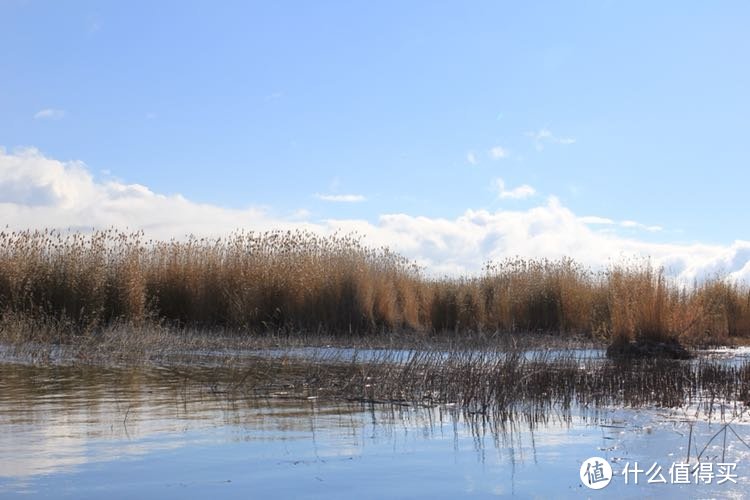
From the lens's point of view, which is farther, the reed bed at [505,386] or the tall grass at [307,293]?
the tall grass at [307,293]

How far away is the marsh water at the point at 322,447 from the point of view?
18.4 ft

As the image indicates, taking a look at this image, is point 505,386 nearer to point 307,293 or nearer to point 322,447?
point 322,447

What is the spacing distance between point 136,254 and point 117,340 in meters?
6.14

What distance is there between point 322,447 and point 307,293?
15325 millimetres

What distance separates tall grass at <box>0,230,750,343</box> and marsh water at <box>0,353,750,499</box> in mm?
10168

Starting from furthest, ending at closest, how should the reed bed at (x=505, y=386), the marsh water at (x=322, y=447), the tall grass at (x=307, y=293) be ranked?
1. the tall grass at (x=307, y=293)
2. the reed bed at (x=505, y=386)
3. the marsh water at (x=322, y=447)

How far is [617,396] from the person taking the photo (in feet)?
32.9

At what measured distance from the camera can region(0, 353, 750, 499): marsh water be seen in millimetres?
5602

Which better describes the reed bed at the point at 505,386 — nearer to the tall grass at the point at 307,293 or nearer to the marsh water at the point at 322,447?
the marsh water at the point at 322,447

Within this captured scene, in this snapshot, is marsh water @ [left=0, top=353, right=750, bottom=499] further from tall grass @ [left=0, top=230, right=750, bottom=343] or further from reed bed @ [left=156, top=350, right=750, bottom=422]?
tall grass @ [left=0, top=230, right=750, bottom=343]

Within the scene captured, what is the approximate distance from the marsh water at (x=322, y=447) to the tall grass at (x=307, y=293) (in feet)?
33.4

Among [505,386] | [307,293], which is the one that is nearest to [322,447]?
[505,386]

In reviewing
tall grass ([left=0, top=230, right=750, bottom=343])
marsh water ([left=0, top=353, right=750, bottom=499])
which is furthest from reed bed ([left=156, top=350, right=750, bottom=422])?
tall grass ([left=0, top=230, right=750, bottom=343])

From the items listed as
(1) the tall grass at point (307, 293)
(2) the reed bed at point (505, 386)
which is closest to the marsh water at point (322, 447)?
(2) the reed bed at point (505, 386)
